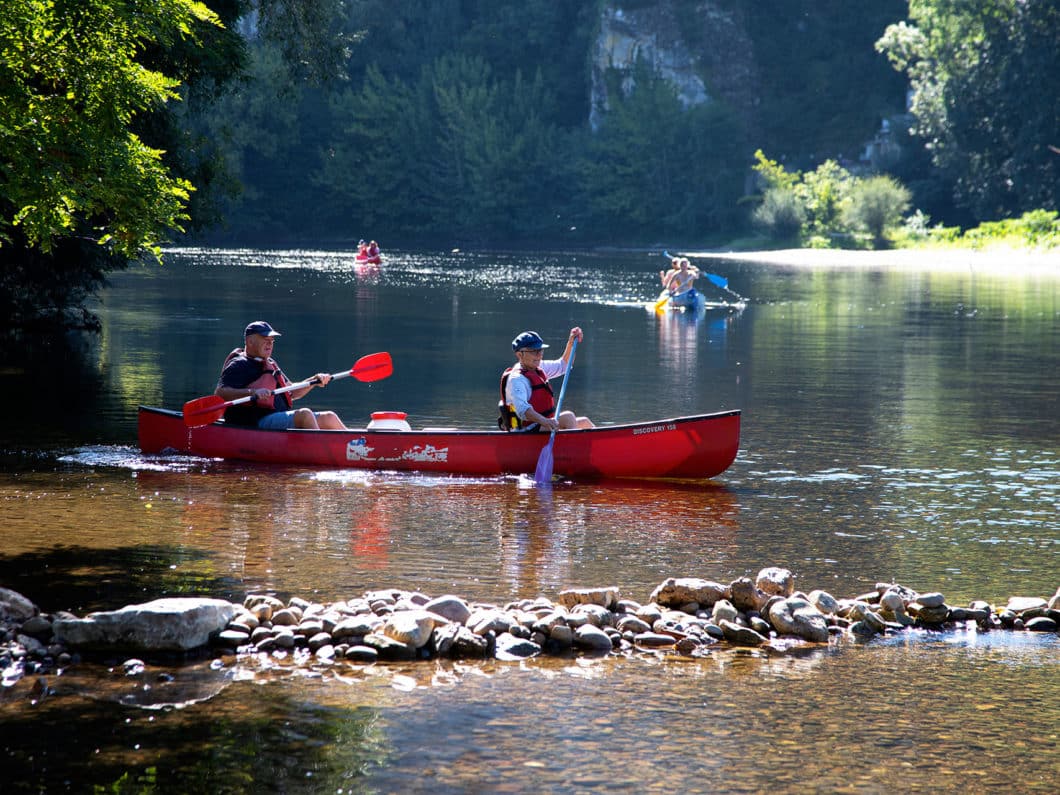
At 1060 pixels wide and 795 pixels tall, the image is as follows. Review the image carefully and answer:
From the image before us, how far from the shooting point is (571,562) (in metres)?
10.4

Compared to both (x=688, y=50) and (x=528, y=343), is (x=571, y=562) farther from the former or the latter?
(x=688, y=50)

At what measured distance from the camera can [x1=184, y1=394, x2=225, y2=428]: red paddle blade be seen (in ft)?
45.0

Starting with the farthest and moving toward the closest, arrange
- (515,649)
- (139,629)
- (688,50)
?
1. (688,50)
2. (515,649)
3. (139,629)

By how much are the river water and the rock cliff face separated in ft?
235

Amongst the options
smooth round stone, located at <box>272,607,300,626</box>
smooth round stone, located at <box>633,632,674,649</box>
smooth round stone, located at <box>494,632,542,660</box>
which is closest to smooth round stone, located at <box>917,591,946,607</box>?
smooth round stone, located at <box>633,632,674,649</box>

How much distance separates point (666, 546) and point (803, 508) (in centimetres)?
195

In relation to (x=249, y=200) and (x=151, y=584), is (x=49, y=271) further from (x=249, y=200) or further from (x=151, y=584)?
(x=249, y=200)

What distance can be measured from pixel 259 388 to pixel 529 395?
266 centimetres

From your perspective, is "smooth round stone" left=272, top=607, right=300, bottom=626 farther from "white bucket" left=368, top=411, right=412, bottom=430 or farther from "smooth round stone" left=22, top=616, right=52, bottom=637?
"white bucket" left=368, top=411, right=412, bottom=430

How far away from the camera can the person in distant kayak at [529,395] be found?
44.0ft

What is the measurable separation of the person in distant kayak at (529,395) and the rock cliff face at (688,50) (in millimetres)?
81338

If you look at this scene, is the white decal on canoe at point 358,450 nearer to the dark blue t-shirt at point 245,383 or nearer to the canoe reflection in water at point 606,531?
the dark blue t-shirt at point 245,383

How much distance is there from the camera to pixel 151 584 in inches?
371

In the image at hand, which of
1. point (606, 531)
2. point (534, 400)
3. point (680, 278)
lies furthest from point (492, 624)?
point (680, 278)
